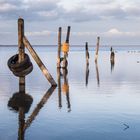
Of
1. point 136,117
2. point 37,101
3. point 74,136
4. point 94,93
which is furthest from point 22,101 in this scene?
point 74,136

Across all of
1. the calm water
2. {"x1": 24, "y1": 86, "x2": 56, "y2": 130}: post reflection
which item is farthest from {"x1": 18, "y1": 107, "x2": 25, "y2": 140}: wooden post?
{"x1": 24, "y1": 86, "x2": 56, "y2": 130}: post reflection

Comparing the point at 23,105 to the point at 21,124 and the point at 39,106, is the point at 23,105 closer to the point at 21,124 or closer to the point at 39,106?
the point at 39,106

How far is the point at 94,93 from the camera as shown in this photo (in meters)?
24.6

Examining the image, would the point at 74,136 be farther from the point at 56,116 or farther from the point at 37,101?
the point at 37,101

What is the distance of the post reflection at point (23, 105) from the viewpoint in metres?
15.3

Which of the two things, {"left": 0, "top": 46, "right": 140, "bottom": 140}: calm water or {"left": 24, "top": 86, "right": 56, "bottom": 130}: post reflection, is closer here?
{"left": 0, "top": 46, "right": 140, "bottom": 140}: calm water

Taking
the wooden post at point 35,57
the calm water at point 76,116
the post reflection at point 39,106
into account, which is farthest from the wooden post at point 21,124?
the wooden post at point 35,57

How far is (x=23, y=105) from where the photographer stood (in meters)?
20.4

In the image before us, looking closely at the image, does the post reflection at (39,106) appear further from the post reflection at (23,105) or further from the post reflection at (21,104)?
the post reflection at (21,104)

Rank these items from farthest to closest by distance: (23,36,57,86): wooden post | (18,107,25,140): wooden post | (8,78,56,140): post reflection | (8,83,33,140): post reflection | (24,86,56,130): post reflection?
(23,36,57,86): wooden post
(24,86,56,130): post reflection
(8,78,56,140): post reflection
(8,83,33,140): post reflection
(18,107,25,140): wooden post

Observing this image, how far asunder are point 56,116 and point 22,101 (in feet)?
16.3

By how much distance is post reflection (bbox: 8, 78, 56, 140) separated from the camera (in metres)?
15.3

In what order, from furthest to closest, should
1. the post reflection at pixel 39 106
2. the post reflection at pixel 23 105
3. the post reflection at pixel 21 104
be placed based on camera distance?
the post reflection at pixel 39 106
the post reflection at pixel 23 105
the post reflection at pixel 21 104

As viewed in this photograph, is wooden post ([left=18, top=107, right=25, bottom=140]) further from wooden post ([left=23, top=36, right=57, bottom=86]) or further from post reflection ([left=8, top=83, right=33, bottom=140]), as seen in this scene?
wooden post ([left=23, top=36, right=57, bottom=86])
